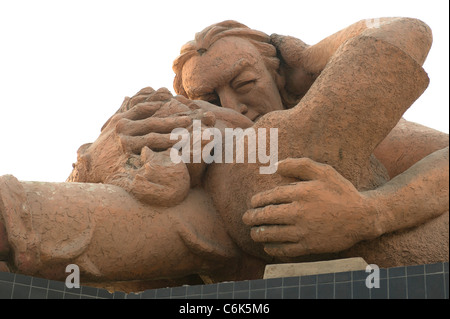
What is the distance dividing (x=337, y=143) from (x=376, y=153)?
2.10 ft

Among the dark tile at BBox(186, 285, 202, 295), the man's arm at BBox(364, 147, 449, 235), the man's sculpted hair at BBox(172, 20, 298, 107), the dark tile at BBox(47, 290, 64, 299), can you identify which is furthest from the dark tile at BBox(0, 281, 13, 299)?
the man's sculpted hair at BBox(172, 20, 298, 107)

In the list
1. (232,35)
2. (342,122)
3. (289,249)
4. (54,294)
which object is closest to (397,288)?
(289,249)

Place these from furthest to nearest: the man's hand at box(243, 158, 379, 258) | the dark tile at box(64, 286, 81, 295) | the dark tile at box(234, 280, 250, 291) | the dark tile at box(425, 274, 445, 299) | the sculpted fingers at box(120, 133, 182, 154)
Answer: the sculpted fingers at box(120, 133, 182, 154) → the man's hand at box(243, 158, 379, 258) → the dark tile at box(64, 286, 81, 295) → the dark tile at box(234, 280, 250, 291) → the dark tile at box(425, 274, 445, 299)

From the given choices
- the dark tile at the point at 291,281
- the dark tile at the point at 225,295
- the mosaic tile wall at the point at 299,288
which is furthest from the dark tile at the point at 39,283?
the dark tile at the point at 291,281

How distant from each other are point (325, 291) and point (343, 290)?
7 centimetres

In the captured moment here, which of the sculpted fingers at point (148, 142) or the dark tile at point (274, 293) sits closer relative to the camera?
the dark tile at point (274, 293)

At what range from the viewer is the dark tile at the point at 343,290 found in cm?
255

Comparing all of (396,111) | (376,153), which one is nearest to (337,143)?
(396,111)

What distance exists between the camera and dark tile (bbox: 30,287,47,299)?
2.76 meters

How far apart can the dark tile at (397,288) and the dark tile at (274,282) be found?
0.42 metres

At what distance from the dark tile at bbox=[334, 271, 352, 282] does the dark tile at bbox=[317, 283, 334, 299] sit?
1.4 inches

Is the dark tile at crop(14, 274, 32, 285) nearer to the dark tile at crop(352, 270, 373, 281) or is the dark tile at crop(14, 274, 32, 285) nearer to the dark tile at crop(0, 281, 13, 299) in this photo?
the dark tile at crop(0, 281, 13, 299)

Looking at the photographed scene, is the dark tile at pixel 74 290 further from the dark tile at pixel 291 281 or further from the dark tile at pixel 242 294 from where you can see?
the dark tile at pixel 291 281

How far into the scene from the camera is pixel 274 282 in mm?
2703
